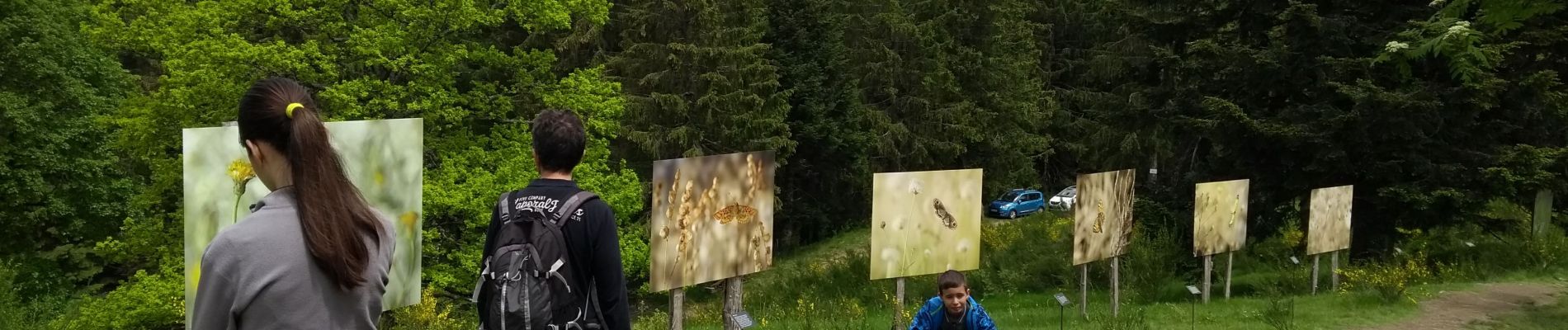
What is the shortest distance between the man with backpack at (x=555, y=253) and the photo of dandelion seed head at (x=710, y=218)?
3475 mm

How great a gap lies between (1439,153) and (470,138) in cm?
1550

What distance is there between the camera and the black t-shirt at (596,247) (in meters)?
3.48

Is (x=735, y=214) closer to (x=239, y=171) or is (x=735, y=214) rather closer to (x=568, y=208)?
(x=239, y=171)

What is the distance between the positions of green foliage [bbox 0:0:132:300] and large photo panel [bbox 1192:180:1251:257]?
20254 millimetres

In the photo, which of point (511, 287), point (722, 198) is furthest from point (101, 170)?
point (511, 287)

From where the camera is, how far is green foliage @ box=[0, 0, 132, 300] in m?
21.6

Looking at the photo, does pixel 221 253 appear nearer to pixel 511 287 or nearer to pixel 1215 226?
pixel 511 287

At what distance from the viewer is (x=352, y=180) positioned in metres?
5.69

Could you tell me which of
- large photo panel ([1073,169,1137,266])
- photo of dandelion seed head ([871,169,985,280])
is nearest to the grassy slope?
large photo panel ([1073,169,1137,266])

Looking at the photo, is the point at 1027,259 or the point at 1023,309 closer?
the point at 1023,309

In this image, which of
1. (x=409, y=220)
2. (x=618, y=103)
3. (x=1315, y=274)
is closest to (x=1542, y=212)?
(x=1315, y=274)

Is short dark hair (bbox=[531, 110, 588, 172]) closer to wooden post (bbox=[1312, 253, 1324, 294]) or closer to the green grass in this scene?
the green grass

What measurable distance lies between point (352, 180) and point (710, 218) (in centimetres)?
272

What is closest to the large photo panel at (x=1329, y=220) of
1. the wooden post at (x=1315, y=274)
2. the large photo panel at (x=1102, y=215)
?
the wooden post at (x=1315, y=274)
